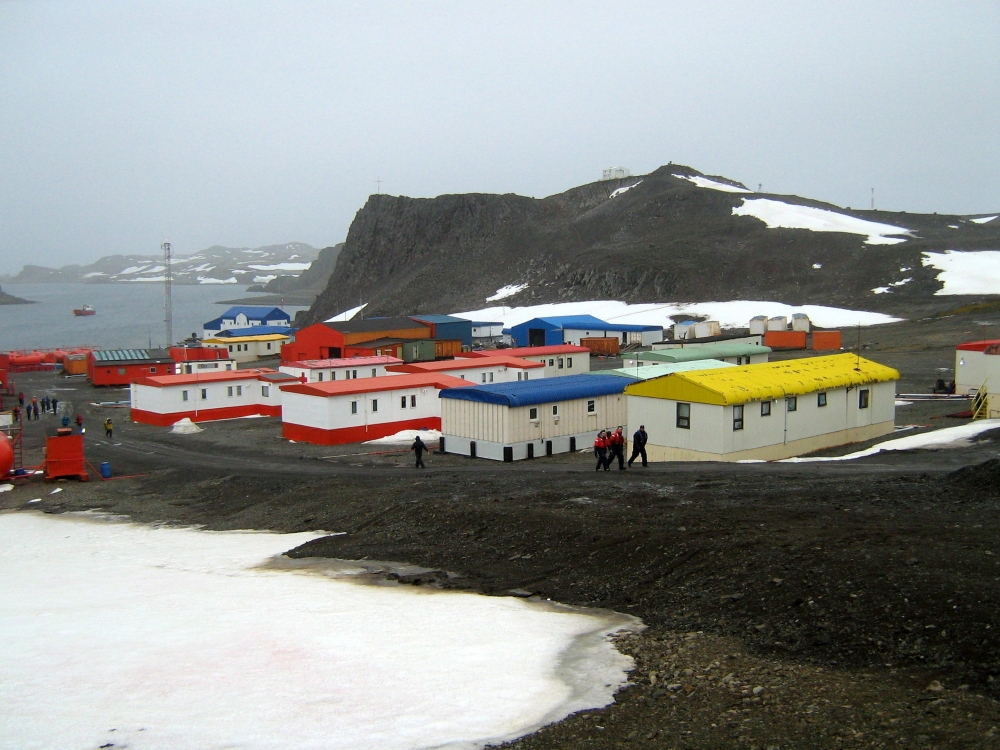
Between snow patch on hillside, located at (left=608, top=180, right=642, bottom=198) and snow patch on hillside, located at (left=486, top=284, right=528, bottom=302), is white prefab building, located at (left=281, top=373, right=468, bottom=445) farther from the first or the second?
snow patch on hillside, located at (left=608, top=180, right=642, bottom=198)

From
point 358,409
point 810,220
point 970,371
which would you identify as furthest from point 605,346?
point 810,220

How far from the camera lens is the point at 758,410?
2894cm

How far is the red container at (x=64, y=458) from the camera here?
33156 mm

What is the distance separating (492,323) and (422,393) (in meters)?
48.8

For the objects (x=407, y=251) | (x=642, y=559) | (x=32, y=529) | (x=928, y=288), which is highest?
(x=407, y=251)

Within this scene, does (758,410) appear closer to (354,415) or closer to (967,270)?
(354,415)

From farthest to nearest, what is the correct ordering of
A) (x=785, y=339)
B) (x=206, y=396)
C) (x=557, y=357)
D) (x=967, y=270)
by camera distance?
(x=967, y=270) < (x=785, y=339) < (x=557, y=357) < (x=206, y=396)

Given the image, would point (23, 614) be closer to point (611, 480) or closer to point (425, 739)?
point (425, 739)

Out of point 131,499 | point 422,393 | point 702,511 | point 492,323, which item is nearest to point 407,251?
point 492,323

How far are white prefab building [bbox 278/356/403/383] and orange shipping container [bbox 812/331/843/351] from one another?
111ft

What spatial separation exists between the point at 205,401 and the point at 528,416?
22011 mm

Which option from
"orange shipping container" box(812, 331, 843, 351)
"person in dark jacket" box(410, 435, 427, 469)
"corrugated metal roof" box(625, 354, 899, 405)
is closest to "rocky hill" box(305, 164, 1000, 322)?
"orange shipping container" box(812, 331, 843, 351)

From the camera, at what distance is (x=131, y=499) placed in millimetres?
29797

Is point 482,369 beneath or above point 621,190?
beneath
